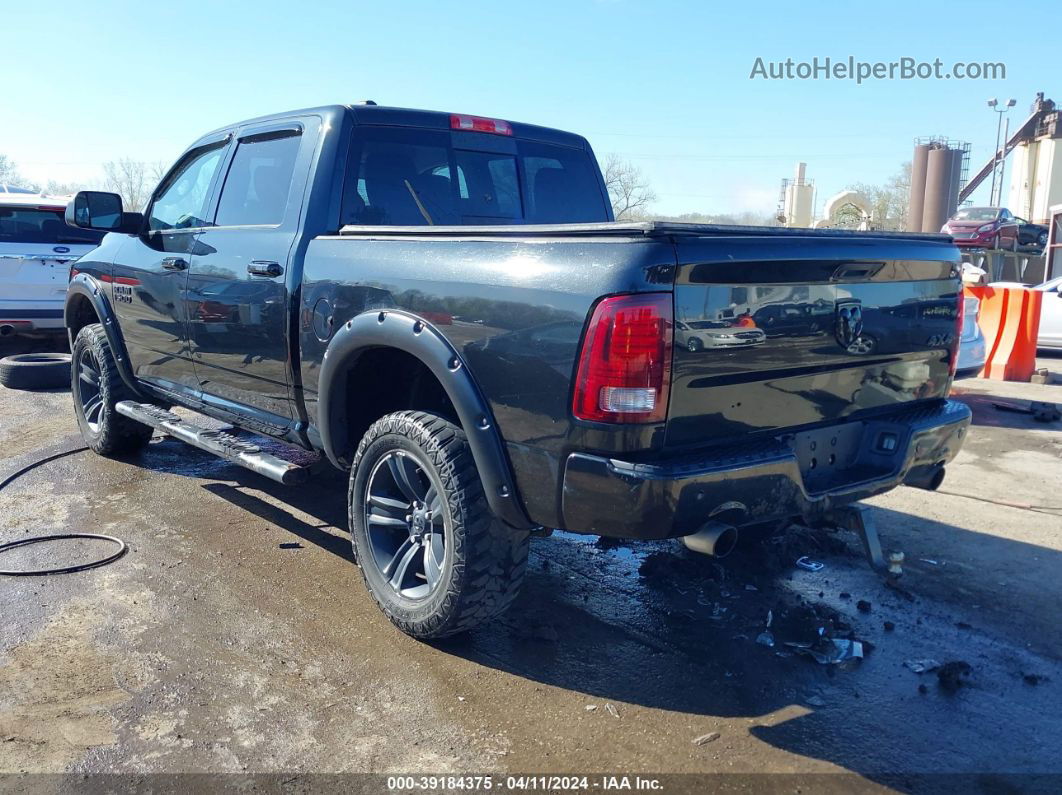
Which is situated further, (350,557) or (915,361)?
(350,557)

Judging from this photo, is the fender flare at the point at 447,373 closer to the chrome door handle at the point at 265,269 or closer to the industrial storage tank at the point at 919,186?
the chrome door handle at the point at 265,269

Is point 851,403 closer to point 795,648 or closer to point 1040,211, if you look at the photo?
point 795,648

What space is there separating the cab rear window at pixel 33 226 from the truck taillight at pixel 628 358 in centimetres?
889

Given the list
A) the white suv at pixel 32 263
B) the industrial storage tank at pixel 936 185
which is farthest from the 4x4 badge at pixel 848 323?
the industrial storage tank at pixel 936 185

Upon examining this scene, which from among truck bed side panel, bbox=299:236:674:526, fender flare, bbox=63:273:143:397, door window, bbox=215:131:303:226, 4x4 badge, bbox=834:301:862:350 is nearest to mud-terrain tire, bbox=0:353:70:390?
fender flare, bbox=63:273:143:397

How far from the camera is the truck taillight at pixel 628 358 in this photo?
8.84ft

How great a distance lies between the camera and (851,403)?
11.1ft

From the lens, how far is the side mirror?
523cm

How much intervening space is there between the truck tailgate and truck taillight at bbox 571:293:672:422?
5cm

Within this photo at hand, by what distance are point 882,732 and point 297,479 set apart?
2.57m

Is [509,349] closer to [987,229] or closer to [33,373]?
[33,373]

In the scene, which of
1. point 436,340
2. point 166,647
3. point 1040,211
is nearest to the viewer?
point 436,340

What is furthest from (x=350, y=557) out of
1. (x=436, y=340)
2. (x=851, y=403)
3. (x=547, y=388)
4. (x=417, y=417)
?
(x=851, y=403)

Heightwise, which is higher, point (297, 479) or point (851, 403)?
point (851, 403)
